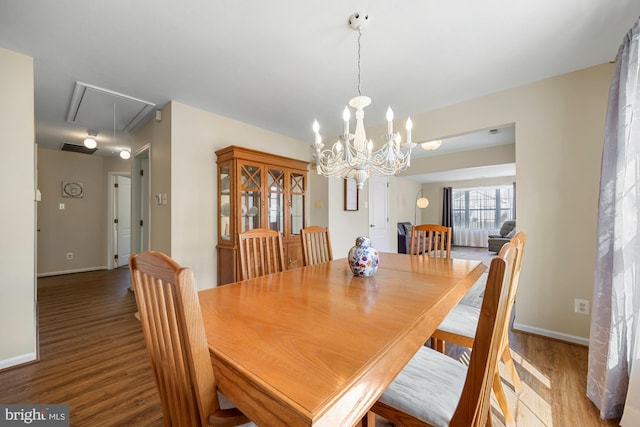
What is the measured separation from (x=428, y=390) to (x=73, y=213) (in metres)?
6.36

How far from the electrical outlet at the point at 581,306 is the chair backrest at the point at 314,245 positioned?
210cm

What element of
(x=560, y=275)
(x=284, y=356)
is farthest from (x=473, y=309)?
(x=284, y=356)

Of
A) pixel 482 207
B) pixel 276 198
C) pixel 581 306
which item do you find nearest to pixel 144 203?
pixel 276 198

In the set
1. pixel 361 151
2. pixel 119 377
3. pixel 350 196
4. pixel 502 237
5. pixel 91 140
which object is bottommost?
pixel 119 377

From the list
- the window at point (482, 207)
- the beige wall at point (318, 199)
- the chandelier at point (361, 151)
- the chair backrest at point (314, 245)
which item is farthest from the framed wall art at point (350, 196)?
the window at point (482, 207)

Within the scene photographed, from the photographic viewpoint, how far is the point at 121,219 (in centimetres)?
544

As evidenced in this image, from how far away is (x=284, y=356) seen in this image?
0.73 metres

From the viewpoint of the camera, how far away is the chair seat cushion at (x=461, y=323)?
145 cm

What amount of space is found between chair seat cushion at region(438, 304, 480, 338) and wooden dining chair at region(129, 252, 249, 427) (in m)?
1.16

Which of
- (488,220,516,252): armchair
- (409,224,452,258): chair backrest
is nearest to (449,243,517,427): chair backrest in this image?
(409,224,452,258): chair backrest

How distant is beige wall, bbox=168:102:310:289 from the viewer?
9.22ft

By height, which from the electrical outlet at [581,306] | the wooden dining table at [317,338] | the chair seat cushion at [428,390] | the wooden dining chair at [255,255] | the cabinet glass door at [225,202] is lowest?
the electrical outlet at [581,306]

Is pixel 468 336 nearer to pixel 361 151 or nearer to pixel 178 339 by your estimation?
pixel 361 151

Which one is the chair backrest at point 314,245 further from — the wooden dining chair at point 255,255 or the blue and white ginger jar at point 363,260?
the blue and white ginger jar at point 363,260
